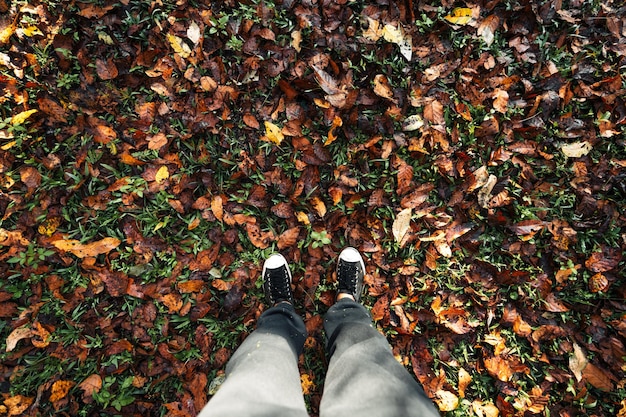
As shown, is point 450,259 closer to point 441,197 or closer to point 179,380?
point 441,197

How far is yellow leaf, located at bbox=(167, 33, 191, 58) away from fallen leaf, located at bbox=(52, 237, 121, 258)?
1.27m

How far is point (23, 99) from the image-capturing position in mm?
2135

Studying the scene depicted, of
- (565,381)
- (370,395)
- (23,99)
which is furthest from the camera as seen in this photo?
(565,381)

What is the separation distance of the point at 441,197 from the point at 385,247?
512 mm

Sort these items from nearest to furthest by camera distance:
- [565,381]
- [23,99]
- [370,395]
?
[370,395] < [23,99] < [565,381]

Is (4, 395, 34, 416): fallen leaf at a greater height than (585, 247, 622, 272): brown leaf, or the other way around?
(585, 247, 622, 272): brown leaf

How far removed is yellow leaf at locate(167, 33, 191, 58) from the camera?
2.20 meters

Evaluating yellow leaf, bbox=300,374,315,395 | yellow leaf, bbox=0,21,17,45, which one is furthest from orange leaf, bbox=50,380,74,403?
yellow leaf, bbox=0,21,17,45

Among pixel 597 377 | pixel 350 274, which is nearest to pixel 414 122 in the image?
pixel 350 274

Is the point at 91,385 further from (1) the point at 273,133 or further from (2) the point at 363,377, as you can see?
(1) the point at 273,133

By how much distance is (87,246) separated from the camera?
7.18 feet

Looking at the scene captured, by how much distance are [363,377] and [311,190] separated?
120 centimetres

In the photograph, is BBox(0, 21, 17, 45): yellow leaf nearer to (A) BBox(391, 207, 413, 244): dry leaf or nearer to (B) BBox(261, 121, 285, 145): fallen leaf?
(B) BBox(261, 121, 285, 145): fallen leaf

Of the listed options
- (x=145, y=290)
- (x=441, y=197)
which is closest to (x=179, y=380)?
(x=145, y=290)
